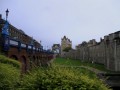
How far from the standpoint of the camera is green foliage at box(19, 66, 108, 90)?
37.5 ft

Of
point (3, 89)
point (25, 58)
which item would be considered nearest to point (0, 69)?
point (3, 89)

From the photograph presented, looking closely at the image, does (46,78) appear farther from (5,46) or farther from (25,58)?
(25,58)

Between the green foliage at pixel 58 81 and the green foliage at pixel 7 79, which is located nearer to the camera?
the green foliage at pixel 58 81

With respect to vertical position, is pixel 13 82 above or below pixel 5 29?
below

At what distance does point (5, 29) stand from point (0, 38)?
1.08 m

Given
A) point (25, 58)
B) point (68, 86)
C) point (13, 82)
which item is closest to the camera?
point (68, 86)

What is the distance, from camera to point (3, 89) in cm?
1476

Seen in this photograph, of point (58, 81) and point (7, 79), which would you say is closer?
point (58, 81)

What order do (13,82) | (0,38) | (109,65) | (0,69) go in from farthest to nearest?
(109,65) < (0,38) < (0,69) < (13,82)

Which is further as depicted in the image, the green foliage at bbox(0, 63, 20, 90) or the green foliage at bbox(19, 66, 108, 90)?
the green foliage at bbox(0, 63, 20, 90)

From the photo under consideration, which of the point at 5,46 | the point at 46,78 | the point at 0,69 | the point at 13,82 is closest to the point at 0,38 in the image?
the point at 5,46

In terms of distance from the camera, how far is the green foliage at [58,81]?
11.4m

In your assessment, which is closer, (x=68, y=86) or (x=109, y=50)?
(x=68, y=86)

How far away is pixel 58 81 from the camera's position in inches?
457
